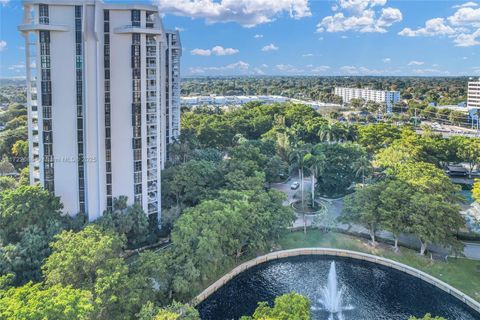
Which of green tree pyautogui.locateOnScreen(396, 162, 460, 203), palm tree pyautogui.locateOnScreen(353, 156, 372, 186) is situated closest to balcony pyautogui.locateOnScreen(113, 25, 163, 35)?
palm tree pyautogui.locateOnScreen(353, 156, 372, 186)

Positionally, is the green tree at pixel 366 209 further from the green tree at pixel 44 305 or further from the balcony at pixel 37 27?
the balcony at pixel 37 27

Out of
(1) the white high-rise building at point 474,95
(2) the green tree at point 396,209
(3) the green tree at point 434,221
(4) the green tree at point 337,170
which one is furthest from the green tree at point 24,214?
(1) the white high-rise building at point 474,95

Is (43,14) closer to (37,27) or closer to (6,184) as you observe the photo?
(37,27)

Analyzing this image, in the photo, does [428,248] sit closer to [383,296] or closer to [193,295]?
[383,296]

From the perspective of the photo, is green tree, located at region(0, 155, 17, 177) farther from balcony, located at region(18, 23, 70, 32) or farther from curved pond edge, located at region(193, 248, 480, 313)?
curved pond edge, located at region(193, 248, 480, 313)

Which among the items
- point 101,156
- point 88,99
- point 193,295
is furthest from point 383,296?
point 88,99
